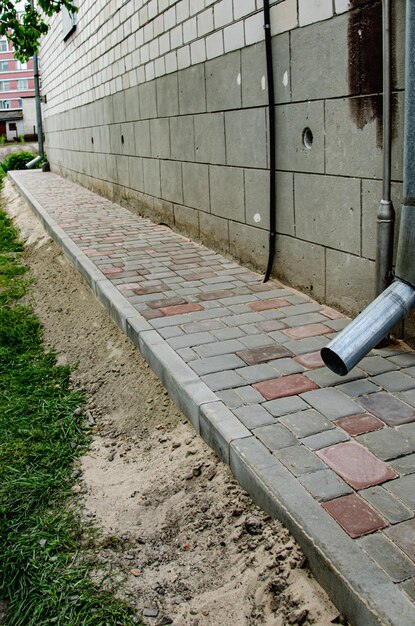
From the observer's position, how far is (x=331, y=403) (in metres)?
3.17

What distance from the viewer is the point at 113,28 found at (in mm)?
10000

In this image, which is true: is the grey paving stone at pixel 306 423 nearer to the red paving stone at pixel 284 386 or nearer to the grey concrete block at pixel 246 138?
the red paving stone at pixel 284 386

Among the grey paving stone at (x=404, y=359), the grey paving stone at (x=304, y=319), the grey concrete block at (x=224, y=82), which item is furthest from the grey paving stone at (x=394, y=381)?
the grey concrete block at (x=224, y=82)

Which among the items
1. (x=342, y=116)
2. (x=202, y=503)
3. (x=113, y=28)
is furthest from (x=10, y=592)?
(x=113, y=28)

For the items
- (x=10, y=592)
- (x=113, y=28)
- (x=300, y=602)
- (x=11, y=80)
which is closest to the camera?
(x=300, y=602)

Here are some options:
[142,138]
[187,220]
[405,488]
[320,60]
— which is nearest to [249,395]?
[405,488]

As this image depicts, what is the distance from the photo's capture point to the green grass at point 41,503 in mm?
2344

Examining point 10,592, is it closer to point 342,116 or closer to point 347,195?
point 347,195

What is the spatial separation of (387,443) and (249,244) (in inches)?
126

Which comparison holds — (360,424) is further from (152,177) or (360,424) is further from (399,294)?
(152,177)

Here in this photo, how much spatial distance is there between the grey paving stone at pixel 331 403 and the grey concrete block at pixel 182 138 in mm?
4243

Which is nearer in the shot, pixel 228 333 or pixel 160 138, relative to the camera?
pixel 228 333

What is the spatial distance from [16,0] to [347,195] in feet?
16.0

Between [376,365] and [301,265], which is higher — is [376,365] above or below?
below
